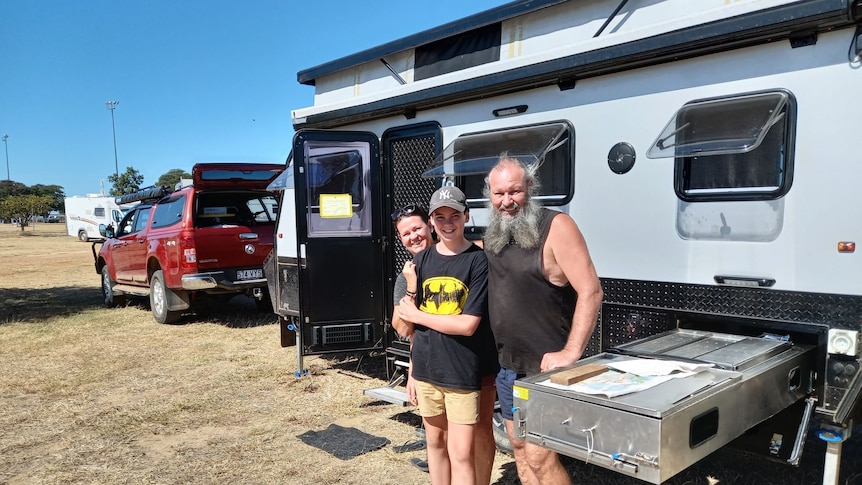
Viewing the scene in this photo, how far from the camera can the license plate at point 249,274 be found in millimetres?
8586

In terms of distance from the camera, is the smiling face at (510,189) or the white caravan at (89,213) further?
the white caravan at (89,213)

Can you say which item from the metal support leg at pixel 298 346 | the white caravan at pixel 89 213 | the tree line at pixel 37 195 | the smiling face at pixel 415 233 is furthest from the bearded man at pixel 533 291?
the white caravan at pixel 89 213

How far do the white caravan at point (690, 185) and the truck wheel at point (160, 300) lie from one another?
5.80 meters

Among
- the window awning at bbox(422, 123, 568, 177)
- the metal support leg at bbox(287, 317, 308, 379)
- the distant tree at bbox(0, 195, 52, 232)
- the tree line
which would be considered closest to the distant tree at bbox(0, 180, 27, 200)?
the tree line

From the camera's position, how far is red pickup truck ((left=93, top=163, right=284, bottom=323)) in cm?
841

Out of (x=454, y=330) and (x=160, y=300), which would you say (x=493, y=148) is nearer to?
(x=454, y=330)

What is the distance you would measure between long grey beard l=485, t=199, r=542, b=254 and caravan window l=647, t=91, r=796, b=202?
3.07 ft

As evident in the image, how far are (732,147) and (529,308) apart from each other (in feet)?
4.06

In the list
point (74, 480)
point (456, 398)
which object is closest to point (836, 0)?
point (456, 398)

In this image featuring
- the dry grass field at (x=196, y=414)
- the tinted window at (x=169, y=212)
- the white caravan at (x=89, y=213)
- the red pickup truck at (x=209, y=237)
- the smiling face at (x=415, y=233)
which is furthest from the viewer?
the white caravan at (x=89, y=213)

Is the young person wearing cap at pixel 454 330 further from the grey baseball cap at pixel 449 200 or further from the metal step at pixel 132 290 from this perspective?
the metal step at pixel 132 290

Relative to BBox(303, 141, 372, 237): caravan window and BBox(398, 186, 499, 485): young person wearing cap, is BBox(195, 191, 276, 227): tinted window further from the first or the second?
BBox(398, 186, 499, 485): young person wearing cap

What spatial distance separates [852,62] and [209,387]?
5.56m

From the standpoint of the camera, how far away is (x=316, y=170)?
17.4 ft
